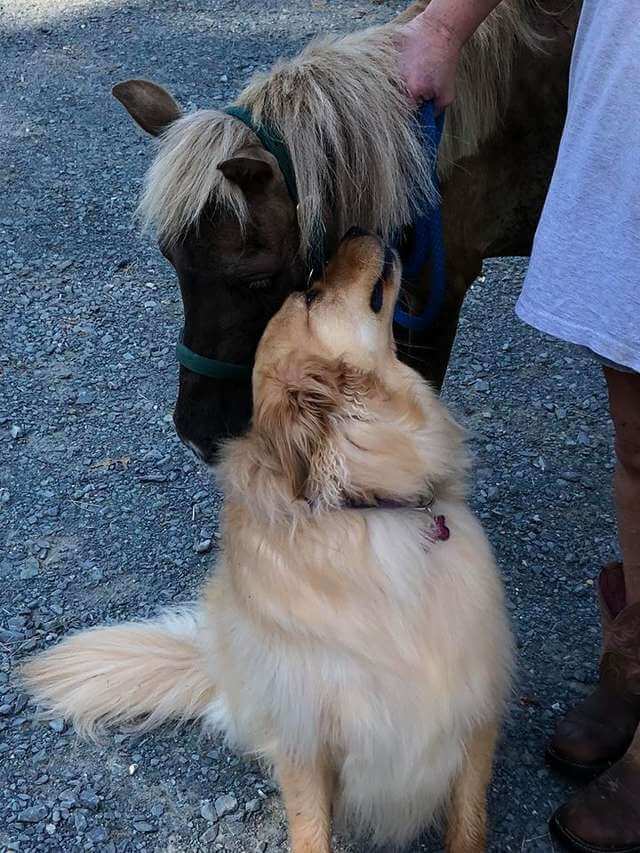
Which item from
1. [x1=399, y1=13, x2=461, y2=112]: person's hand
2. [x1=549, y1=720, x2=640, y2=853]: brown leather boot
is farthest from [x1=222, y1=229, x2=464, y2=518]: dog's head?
[x1=549, y1=720, x2=640, y2=853]: brown leather boot

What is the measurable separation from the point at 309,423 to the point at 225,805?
104cm

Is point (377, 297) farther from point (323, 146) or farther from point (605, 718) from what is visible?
point (605, 718)

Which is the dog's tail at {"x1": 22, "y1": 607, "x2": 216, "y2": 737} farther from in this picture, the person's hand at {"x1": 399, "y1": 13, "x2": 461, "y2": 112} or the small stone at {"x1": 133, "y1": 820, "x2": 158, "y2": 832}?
the person's hand at {"x1": 399, "y1": 13, "x2": 461, "y2": 112}

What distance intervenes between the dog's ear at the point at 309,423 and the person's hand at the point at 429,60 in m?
0.75

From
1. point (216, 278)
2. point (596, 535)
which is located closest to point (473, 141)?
point (216, 278)

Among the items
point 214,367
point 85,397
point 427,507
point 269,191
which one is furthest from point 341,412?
point 85,397

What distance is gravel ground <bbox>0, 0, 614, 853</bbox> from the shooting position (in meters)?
2.29

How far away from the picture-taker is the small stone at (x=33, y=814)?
225cm

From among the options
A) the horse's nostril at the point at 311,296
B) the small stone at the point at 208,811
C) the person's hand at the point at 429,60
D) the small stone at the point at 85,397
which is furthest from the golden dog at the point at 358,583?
the small stone at the point at 85,397

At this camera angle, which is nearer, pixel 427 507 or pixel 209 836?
pixel 427 507

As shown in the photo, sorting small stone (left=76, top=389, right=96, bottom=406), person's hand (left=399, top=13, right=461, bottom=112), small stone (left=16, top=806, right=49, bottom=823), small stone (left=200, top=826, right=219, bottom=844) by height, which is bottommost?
small stone (left=76, top=389, right=96, bottom=406)

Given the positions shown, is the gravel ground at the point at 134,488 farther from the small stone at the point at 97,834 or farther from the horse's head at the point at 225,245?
the horse's head at the point at 225,245

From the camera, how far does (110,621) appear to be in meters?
2.75

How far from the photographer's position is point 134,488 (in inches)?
128
